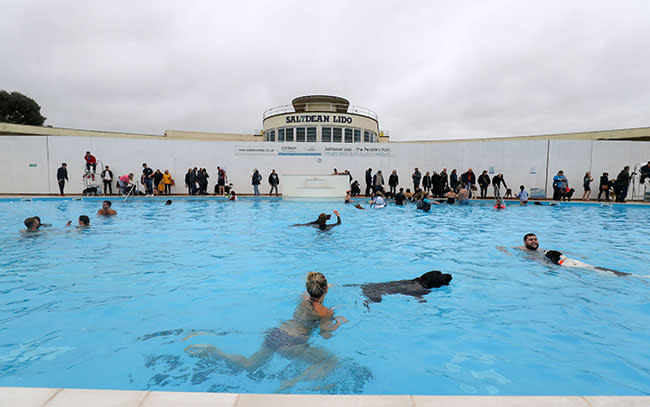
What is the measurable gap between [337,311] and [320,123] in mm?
28198

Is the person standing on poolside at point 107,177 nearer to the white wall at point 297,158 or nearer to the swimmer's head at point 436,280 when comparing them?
the white wall at point 297,158

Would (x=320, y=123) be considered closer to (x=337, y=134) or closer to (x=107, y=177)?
(x=337, y=134)

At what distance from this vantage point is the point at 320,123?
30.9 metres

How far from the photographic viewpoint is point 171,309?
13.9 ft

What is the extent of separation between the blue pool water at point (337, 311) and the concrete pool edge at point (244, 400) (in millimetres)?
951

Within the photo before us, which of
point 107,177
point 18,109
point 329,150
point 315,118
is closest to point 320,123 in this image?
point 315,118

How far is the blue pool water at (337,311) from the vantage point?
9.35 feet

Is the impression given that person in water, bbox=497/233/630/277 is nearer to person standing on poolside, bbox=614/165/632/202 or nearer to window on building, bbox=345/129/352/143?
person standing on poolside, bbox=614/165/632/202

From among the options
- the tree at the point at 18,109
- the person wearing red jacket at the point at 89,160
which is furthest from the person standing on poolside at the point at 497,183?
the tree at the point at 18,109

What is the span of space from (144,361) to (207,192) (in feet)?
64.3

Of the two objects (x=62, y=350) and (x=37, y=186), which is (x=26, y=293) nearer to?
(x=62, y=350)

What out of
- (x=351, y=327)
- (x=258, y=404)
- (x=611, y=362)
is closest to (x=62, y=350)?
(x=258, y=404)

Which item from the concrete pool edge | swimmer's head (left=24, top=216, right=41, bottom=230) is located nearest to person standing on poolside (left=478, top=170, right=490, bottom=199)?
the concrete pool edge

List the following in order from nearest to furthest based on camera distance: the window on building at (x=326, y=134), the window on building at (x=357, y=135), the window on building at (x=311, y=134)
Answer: the window on building at (x=326, y=134), the window on building at (x=311, y=134), the window on building at (x=357, y=135)
